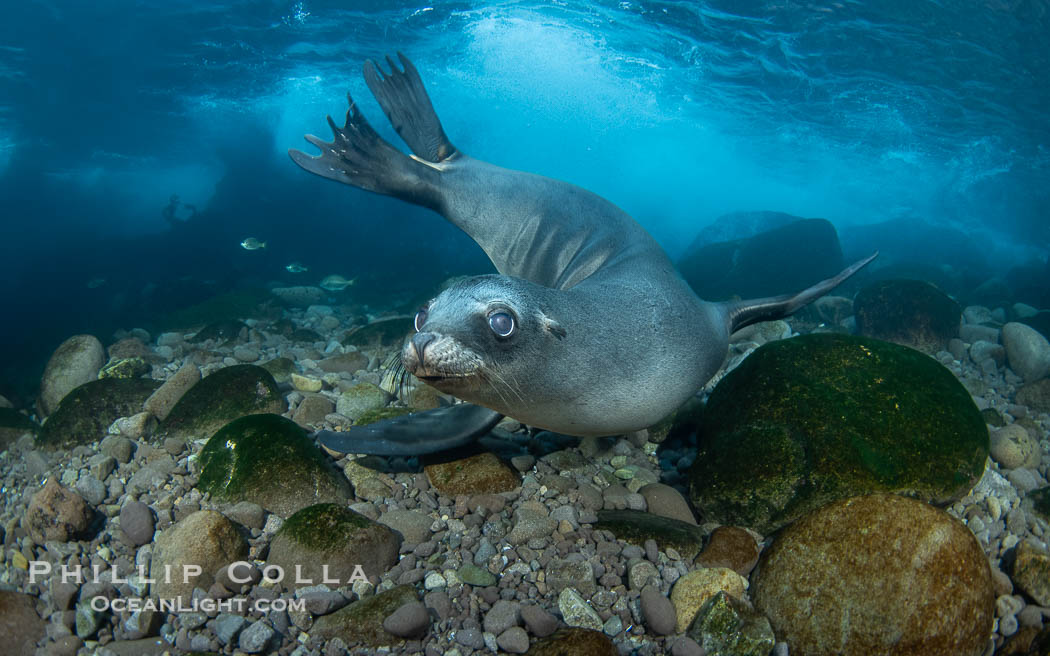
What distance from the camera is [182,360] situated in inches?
221

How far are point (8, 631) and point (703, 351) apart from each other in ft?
10.7

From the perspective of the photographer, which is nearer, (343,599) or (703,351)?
(343,599)

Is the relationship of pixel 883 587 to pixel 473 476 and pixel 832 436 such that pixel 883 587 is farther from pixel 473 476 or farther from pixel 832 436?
pixel 473 476

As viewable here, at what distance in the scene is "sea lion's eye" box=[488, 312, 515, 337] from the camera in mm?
2105

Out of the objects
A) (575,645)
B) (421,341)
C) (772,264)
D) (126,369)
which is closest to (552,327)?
(421,341)

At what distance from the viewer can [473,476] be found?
2.79 metres

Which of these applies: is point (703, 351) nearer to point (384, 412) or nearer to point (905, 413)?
point (905, 413)

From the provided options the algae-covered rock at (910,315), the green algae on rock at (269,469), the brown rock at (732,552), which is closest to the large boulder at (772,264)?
the algae-covered rock at (910,315)

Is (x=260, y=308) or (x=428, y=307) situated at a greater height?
(x=428, y=307)

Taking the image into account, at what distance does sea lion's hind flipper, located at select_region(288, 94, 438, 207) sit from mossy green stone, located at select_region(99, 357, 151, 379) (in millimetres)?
2621

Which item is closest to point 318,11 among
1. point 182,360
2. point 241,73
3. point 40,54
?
point 241,73

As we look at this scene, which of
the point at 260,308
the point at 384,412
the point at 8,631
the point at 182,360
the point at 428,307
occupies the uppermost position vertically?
the point at 428,307

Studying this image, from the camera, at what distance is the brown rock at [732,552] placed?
87.5 inches

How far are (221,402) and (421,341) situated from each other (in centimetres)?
Answer: 242
